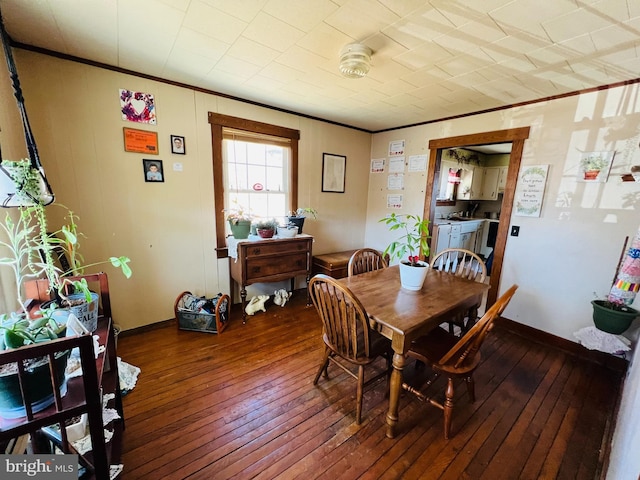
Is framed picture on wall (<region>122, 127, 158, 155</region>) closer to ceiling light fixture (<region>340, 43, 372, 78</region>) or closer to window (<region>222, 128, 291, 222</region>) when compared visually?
window (<region>222, 128, 291, 222</region>)

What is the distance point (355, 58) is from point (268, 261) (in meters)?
1.97

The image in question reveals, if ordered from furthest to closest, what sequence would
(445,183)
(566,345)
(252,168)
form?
(445,183)
(252,168)
(566,345)

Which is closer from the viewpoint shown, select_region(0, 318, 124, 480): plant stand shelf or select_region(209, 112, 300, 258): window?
select_region(0, 318, 124, 480): plant stand shelf

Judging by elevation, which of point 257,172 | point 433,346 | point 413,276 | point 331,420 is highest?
point 257,172

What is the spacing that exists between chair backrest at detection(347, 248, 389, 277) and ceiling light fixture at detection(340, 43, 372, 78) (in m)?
1.36

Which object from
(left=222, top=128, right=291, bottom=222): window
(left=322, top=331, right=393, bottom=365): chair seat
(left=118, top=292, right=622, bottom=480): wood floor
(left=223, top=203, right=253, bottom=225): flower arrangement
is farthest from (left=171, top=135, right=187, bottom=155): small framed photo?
(left=322, top=331, right=393, bottom=365): chair seat

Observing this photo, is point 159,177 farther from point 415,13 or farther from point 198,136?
point 415,13

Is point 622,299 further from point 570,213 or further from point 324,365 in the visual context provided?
point 324,365

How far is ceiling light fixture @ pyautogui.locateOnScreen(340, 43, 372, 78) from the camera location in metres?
1.62

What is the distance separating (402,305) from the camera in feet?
5.09

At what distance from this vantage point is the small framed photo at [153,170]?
7.54 ft

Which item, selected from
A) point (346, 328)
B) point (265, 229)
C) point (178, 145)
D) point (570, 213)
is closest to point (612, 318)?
point (570, 213)

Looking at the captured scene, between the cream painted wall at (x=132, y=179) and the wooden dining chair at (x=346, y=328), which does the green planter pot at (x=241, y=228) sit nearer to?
the cream painted wall at (x=132, y=179)

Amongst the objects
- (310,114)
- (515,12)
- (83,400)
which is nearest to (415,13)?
(515,12)
